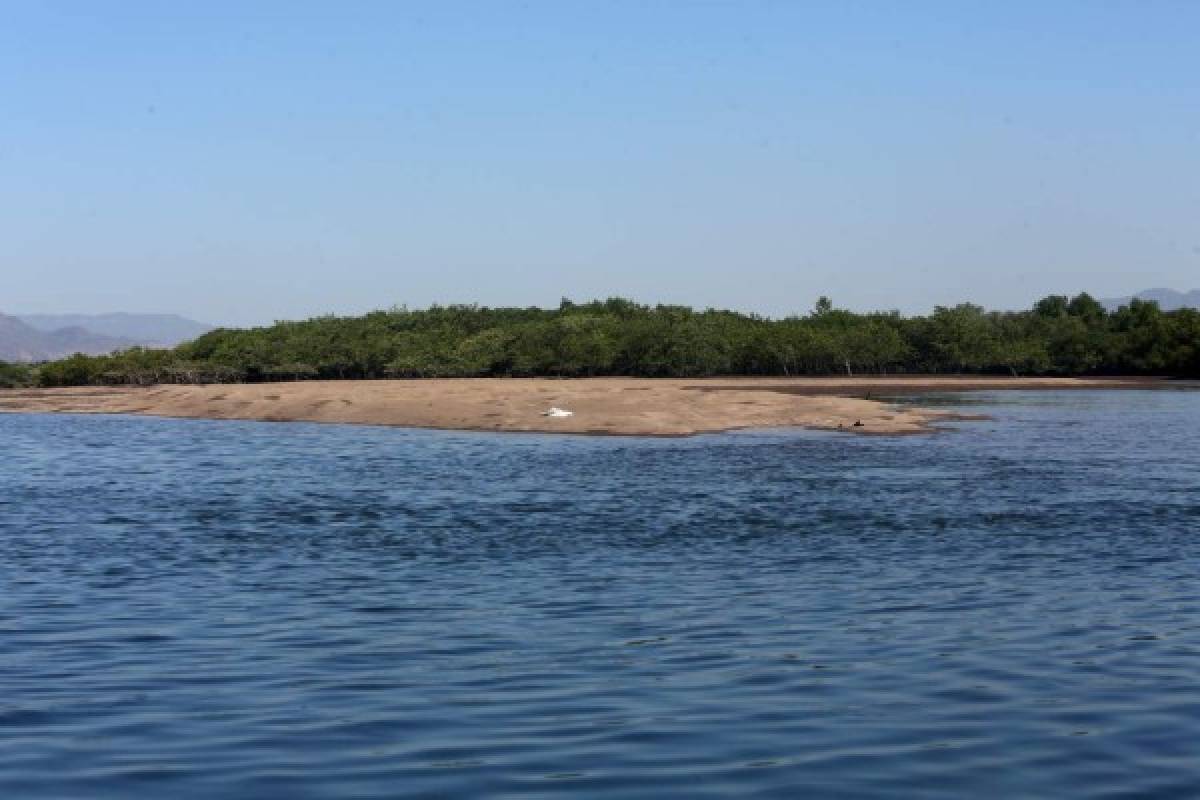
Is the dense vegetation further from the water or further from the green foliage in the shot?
the water

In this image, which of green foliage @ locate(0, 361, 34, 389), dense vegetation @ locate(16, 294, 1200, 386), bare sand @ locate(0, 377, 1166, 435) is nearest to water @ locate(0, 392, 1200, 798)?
bare sand @ locate(0, 377, 1166, 435)

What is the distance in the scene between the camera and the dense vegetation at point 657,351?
147 metres

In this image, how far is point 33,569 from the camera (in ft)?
80.3

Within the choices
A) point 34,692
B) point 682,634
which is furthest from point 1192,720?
point 34,692

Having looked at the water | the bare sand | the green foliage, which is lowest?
the water

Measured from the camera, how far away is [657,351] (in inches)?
5856

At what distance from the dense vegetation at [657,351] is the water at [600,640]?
4218 inches

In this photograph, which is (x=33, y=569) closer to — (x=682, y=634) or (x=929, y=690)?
(x=682, y=634)

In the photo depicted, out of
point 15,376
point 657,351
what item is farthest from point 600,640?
point 15,376

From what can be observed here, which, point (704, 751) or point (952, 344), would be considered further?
point (952, 344)

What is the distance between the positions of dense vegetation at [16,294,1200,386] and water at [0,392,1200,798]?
352 ft

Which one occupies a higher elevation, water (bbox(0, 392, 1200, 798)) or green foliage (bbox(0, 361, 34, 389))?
green foliage (bbox(0, 361, 34, 389))

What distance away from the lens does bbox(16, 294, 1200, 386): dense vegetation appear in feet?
483

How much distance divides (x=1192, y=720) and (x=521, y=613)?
9.52 meters
